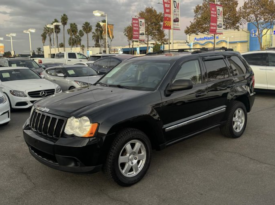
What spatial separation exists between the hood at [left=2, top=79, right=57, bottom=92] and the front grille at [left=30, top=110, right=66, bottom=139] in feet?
16.2

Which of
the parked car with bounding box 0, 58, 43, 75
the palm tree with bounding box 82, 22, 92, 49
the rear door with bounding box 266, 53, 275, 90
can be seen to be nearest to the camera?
the rear door with bounding box 266, 53, 275, 90

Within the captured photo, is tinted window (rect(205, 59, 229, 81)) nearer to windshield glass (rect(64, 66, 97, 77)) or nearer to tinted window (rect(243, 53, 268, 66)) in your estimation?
tinted window (rect(243, 53, 268, 66))

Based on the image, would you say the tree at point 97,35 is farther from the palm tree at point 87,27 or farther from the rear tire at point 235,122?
the rear tire at point 235,122

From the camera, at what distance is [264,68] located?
9.73 meters

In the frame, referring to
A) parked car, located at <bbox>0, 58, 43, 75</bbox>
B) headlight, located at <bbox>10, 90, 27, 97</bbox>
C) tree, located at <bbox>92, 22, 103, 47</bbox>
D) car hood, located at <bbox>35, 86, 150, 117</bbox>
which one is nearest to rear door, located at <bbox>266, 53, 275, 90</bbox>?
car hood, located at <bbox>35, 86, 150, 117</bbox>

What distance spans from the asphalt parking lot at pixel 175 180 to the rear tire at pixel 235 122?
7.4 inches

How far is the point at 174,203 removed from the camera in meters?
3.12

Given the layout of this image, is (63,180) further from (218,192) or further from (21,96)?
(21,96)

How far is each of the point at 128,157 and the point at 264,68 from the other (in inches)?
317

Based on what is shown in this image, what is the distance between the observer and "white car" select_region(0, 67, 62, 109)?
26.8 feet

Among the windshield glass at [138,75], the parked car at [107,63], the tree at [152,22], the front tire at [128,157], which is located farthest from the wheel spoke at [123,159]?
the tree at [152,22]

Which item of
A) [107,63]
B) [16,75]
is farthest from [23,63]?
[16,75]

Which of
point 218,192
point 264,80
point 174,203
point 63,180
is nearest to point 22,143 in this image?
point 63,180

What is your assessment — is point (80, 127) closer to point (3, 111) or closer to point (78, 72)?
point (3, 111)
